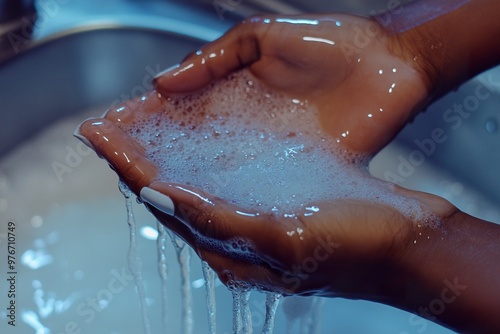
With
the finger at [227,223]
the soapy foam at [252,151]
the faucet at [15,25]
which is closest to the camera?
the finger at [227,223]

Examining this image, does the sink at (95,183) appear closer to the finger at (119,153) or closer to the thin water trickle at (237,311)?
the thin water trickle at (237,311)

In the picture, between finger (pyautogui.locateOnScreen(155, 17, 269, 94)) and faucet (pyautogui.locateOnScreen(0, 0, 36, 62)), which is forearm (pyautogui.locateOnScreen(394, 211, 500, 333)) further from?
faucet (pyautogui.locateOnScreen(0, 0, 36, 62))

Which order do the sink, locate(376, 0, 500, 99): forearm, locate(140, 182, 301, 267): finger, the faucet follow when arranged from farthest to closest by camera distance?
1. the faucet
2. the sink
3. locate(376, 0, 500, 99): forearm
4. locate(140, 182, 301, 267): finger

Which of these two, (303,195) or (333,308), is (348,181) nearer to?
(303,195)

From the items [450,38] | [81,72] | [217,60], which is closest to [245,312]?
[217,60]

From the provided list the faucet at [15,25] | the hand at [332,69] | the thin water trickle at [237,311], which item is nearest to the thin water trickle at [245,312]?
the thin water trickle at [237,311]

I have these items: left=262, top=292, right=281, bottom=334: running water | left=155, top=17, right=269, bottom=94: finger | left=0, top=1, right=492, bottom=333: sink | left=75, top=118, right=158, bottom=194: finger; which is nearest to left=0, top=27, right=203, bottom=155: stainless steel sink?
left=0, top=1, right=492, bottom=333: sink

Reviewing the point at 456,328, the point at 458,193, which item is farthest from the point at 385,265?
the point at 458,193
